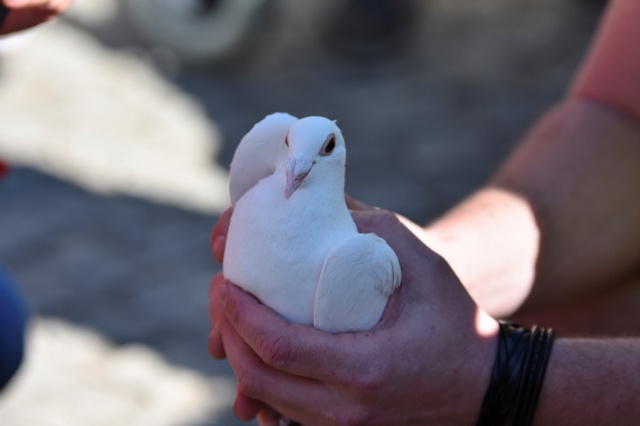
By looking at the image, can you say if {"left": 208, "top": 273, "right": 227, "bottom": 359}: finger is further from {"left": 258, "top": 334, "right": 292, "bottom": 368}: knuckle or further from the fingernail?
{"left": 258, "top": 334, "right": 292, "bottom": 368}: knuckle

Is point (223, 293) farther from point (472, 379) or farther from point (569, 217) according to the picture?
point (569, 217)

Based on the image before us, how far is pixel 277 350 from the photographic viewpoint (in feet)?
3.87

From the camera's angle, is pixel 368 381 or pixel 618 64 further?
pixel 618 64

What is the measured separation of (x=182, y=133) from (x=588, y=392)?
2806mm

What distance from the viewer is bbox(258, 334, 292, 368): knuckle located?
3.87ft

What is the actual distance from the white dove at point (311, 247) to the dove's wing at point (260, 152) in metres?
0.02

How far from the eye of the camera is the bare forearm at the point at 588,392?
1.25 meters

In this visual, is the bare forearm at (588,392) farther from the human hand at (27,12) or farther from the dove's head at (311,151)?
the human hand at (27,12)

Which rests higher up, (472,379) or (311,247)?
(311,247)

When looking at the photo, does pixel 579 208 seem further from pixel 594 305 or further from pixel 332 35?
pixel 332 35

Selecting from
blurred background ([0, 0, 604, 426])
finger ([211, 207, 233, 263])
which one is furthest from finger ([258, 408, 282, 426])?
blurred background ([0, 0, 604, 426])

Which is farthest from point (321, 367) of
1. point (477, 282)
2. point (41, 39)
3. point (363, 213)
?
point (41, 39)

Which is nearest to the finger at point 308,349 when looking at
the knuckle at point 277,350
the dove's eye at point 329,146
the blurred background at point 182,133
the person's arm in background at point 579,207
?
the knuckle at point 277,350

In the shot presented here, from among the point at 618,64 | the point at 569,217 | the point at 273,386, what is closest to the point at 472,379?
the point at 273,386
